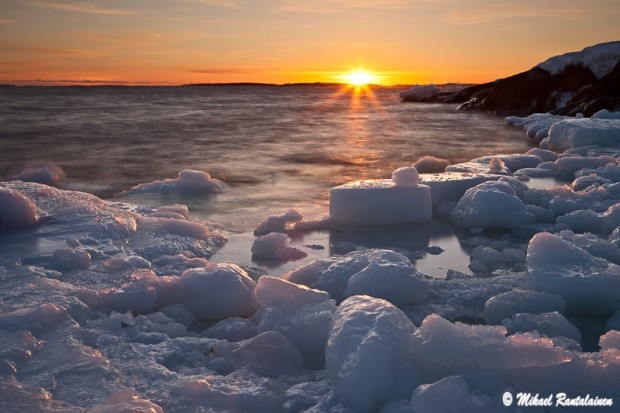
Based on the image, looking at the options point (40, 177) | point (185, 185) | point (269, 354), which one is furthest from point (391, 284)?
point (40, 177)

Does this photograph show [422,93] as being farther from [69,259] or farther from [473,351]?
[473,351]

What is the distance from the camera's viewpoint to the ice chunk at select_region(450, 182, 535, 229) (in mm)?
6180

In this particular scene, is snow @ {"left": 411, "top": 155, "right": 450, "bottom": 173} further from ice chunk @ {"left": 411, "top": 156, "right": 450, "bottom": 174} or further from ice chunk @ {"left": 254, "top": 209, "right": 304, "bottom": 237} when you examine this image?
ice chunk @ {"left": 254, "top": 209, "right": 304, "bottom": 237}

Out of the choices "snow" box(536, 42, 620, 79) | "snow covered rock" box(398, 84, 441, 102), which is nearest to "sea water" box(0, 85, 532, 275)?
"snow" box(536, 42, 620, 79)

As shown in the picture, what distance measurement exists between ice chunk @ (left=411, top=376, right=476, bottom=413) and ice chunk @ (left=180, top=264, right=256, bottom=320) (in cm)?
173

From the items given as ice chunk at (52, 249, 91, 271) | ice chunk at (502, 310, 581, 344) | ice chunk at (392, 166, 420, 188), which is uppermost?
ice chunk at (392, 166, 420, 188)

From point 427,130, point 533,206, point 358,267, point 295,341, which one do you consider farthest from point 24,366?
point 427,130

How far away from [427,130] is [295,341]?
2022cm

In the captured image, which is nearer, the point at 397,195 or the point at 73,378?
the point at 73,378

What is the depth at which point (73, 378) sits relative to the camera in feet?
Answer: 9.93

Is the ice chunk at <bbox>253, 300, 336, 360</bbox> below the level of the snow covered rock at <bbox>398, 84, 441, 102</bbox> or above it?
below

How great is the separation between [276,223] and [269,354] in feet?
10.3

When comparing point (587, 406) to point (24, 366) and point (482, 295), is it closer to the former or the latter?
point (482, 295)

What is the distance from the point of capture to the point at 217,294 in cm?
404
